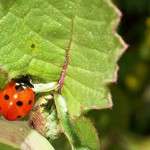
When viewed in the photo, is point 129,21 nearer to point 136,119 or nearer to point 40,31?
point 136,119

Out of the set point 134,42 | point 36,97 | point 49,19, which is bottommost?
point 134,42

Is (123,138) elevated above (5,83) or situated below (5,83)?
below

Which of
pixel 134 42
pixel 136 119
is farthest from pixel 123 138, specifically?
Result: pixel 134 42

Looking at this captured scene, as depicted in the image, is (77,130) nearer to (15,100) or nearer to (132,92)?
(15,100)

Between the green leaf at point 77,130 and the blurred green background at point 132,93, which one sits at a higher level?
the green leaf at point 77,130

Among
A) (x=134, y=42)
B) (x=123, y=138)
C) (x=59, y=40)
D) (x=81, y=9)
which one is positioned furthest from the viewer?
(x=134, y=42)

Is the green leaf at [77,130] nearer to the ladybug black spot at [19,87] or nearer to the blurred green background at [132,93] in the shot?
the ladybug black spot at [19,87]

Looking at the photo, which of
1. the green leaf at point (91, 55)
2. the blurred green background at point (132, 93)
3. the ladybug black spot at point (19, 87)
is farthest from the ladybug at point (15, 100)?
the blurred green background at point (132, 93)
